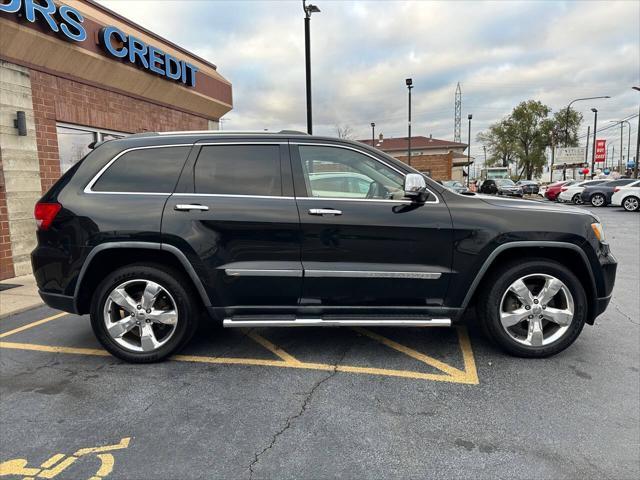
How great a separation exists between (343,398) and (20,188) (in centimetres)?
691

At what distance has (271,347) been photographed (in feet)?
13.3

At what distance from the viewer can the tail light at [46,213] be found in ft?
11.8

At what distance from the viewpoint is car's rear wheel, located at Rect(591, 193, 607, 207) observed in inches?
881

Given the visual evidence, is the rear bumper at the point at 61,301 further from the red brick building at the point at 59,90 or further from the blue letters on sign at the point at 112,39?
the blue letters on sign at the point at 112,39

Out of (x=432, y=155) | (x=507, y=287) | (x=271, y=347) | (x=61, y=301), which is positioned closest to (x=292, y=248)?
(x=271, y=347)

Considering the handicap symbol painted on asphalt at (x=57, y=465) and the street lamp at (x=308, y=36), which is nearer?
the handicap symbol painted on asphalt at (x=57, y=465)

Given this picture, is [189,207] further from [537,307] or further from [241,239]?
[537,307]

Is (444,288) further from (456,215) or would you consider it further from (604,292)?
(604,292)

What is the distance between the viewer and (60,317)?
5.13 metres

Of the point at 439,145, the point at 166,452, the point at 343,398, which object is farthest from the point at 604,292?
Answer: the point at 439,145

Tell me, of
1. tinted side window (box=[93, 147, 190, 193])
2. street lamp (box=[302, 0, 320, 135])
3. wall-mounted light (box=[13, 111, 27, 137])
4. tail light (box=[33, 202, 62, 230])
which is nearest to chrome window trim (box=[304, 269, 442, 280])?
tinted side window (box=[93, 147, 190, 193])

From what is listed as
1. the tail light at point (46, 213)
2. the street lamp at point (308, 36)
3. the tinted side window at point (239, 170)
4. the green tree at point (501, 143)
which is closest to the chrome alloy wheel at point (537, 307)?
the tinted side window at point (239, 170)

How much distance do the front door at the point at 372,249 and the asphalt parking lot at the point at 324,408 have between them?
629 mm

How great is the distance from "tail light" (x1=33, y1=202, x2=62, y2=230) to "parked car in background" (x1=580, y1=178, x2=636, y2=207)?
24.8 meters
